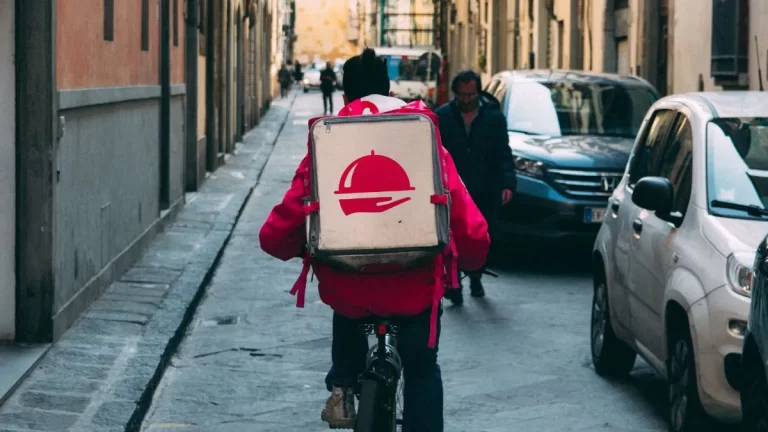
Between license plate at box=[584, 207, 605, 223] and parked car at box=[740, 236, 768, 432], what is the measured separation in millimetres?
7417

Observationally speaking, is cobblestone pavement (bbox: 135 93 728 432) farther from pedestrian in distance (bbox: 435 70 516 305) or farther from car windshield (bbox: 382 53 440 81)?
car windshield (bbox: 382 53 440 81)

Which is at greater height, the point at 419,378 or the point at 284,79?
the point at 284,79

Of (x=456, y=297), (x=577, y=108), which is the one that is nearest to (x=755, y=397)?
(x=456, y=297)

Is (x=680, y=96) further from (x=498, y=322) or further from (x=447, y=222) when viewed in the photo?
(x=447, y=222)

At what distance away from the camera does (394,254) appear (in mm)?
4531

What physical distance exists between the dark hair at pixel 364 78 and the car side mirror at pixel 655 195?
2.05m

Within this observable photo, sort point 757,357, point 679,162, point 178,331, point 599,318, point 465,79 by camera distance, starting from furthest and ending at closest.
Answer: point 465,79, point 178,331, point 599,318, point 679,162, point 757,357

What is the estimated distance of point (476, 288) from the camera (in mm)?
11047

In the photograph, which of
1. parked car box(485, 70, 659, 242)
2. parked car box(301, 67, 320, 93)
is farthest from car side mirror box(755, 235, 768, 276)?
parked car box(301, 67, 320, 93)

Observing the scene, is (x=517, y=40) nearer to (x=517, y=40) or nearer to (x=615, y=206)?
(x=517, y=40)

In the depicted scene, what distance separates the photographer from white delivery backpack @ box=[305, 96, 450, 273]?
177 inches

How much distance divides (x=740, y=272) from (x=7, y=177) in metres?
4.07

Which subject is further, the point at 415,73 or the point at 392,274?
the point at 415,73

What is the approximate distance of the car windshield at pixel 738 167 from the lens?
656 centimetres
